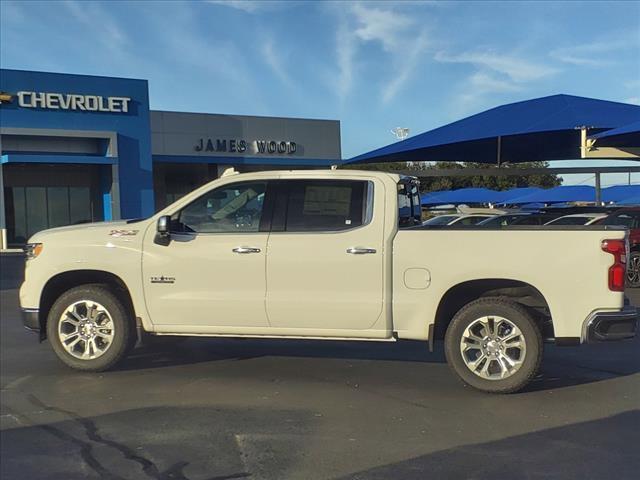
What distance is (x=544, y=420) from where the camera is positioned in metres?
5.13

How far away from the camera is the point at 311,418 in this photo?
17.0 feet

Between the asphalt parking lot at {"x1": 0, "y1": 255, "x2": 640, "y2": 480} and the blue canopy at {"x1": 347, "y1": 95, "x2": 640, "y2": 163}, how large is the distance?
622cm

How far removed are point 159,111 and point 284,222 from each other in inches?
1194

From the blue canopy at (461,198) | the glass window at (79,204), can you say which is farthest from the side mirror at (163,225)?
the glass window at (79,204)

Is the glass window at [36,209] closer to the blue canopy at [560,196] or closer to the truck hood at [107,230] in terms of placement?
the blue canopy at [560,196]

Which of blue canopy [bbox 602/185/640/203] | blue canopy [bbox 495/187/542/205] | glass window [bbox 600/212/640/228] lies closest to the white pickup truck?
glass window [bbox 600/212/640/228]

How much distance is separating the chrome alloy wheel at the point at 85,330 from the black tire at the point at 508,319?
11.0 ft

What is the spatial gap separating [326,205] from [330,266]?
63cm

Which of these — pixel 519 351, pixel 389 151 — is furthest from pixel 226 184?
pixel 389 151

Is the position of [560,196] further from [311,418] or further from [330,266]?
[311,418]

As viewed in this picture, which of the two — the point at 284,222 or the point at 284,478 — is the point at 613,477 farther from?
the point at 284,222

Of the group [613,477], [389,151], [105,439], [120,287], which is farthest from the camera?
[389,151]

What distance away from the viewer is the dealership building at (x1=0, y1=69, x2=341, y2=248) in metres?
29.4

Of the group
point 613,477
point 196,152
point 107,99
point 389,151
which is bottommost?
point 613,477
